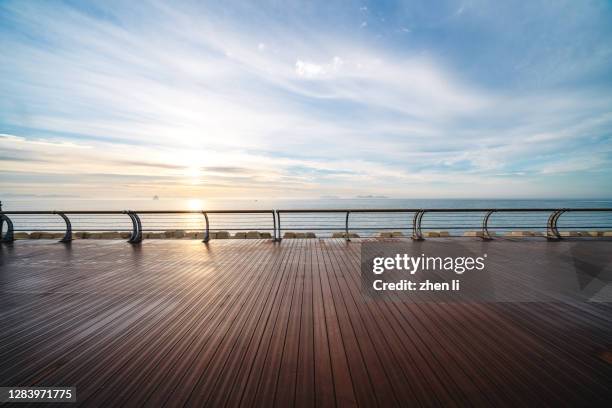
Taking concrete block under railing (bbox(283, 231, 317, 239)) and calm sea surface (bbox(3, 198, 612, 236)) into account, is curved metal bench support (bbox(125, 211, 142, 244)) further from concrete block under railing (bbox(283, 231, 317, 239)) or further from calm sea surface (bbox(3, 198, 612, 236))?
concrete block under railing (bbox(283, 231, 317, 239))

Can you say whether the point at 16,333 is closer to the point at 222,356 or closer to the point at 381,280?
the point at 222,356

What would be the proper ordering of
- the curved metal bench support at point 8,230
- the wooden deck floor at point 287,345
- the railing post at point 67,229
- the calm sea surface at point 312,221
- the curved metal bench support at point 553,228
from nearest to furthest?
the wooden deck floor at point 287,345
the railing post at point 67,229
the curved metal bench support at point 8,230
the curved metal bench support at point 553,228
the calm sea surface at point 312,221

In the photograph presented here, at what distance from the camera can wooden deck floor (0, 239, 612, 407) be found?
64.9 inches

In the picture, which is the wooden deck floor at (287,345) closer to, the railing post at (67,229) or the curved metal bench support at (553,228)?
the railing post at (67,229)

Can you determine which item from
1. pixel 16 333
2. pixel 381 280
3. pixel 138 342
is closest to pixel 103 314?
pixel 16 333

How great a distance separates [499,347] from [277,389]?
197 centimetres

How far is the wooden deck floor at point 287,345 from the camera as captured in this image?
1647mm
